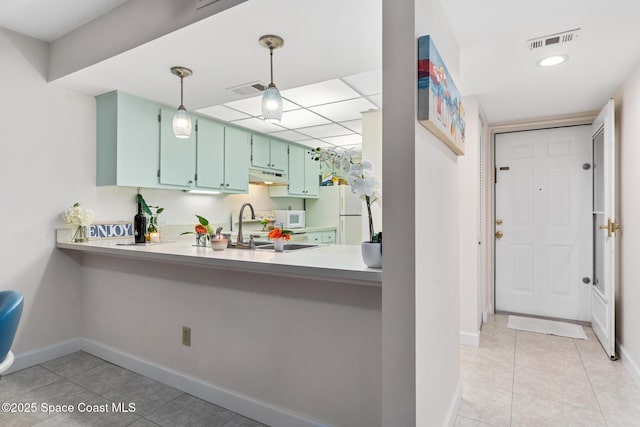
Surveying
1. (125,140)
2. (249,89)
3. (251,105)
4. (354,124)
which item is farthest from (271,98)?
(354,124)

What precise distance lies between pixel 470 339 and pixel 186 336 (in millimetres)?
2386

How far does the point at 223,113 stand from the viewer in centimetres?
384

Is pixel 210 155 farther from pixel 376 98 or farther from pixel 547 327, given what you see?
pixel 547 327

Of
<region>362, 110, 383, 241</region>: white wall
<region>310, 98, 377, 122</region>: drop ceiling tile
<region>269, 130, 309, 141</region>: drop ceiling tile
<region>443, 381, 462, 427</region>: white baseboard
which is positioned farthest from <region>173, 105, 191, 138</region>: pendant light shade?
<region>443, 381, 462, 427</region>: white baseboard

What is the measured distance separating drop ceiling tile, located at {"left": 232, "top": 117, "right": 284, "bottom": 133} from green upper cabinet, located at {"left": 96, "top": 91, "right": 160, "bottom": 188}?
113cm

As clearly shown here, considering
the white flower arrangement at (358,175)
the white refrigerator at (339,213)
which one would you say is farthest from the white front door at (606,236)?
the white refrigerator at (339,213)

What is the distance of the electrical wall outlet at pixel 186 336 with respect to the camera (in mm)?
2335

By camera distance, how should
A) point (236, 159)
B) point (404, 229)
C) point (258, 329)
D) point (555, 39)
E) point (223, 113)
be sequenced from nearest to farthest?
point (404, 229)
point (258, 329)
point (555, 39)
point (223, 113)
point (236, 159)

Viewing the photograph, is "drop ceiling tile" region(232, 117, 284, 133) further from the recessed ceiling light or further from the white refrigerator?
the recessed ceiling light

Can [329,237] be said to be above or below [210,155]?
below

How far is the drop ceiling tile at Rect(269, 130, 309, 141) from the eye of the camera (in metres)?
4.66

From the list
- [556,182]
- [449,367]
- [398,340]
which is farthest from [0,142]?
[556,182]

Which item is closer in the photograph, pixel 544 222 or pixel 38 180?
pixel 38 180

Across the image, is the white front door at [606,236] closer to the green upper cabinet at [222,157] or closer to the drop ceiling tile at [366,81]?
the drop ceiling tile at [366,81]
